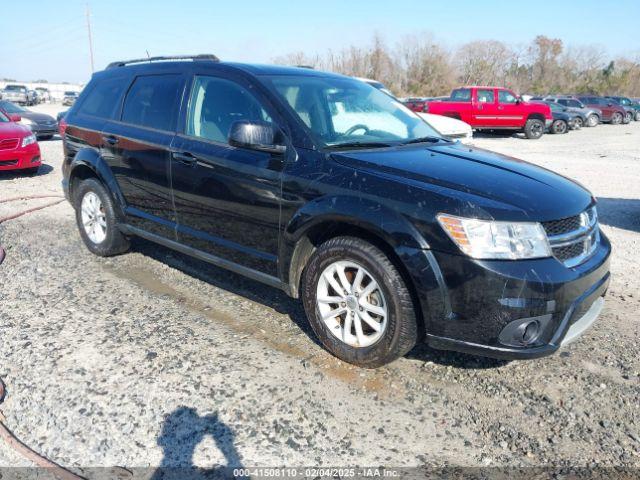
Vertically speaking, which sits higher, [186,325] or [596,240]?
[596,240]

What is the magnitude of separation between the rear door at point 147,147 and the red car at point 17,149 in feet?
19.5

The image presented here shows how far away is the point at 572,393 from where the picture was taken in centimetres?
305

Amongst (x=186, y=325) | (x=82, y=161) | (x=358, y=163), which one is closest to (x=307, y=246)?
(x=358, y=163)

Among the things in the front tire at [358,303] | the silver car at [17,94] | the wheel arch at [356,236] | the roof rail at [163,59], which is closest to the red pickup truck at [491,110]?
the roof rail at [163,59]

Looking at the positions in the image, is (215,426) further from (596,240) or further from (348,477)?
(596,240)

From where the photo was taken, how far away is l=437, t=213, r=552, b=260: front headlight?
2.71m

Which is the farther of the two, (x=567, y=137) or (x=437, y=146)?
(x=567, y=137)

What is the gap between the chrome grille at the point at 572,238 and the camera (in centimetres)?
283

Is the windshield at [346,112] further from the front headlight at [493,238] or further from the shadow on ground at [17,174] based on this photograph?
the shadow on ground at [17,174]

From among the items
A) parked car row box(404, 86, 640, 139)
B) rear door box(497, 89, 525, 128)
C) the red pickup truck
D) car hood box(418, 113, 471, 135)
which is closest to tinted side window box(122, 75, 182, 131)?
car hood box(418, 113, 471, 135)

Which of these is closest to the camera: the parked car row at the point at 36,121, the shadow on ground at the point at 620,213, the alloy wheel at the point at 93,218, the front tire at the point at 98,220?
the front tire at the point at 98,220

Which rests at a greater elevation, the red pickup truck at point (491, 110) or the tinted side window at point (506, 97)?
the tinted side window at point (506, 97)

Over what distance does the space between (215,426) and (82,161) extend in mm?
3442

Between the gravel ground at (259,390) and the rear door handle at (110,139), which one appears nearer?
the gravel ground at (259,390)
